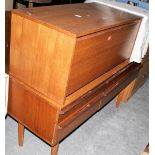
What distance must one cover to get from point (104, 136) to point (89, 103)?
1.83 feet

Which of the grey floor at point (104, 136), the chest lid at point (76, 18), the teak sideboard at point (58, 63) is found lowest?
the grey floor at point (104, 136)

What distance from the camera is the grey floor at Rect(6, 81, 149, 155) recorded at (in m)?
1.69

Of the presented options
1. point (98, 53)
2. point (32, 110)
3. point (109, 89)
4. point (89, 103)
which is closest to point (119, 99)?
point (109, 89)

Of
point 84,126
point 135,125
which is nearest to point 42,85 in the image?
point 84,126

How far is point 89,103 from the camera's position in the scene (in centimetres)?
146

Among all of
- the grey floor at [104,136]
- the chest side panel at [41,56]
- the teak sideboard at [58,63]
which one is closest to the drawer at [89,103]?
the teak sideboard at [58,63]

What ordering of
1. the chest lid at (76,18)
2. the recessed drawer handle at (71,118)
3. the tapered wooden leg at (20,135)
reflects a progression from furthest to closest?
the tapered wooden leg at (20,135) → the recessed drawer handle at (71,118) → the chest lid at (76,18)

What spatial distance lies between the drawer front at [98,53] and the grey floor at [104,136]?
54 cm

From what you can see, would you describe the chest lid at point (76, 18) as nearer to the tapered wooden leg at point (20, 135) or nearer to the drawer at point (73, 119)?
the drawer at point (73, 119)

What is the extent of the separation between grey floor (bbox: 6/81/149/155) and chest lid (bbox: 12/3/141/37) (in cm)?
90

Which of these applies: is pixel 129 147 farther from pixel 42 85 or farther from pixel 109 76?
pixel 42 85

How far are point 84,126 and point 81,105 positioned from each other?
1.95 ft

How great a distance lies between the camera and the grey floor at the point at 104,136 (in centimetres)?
169

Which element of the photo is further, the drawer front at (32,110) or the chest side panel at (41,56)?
the drawer front at (32,110)
